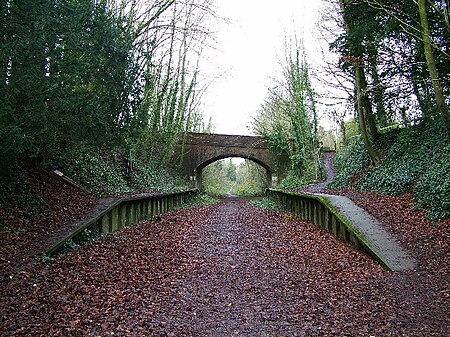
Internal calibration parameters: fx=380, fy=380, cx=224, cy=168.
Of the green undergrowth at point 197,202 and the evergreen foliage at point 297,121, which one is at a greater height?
the evergreen foliage at point 297,121

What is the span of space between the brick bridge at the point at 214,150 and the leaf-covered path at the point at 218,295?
884 inches

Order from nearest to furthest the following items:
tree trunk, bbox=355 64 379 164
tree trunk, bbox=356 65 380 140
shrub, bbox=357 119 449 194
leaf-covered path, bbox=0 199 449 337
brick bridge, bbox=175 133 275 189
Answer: leaf-covered path, bbox=0 199 449 337, shrub, bbox=357 119 449 194, tree trunk, bbox=355 64 379 164, tree trunk, bbox=356 65 380 140, brick bridge, bbox=175 133 275 189

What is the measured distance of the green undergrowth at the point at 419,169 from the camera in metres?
7.89

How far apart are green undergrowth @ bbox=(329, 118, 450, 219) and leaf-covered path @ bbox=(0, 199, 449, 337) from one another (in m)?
2.51

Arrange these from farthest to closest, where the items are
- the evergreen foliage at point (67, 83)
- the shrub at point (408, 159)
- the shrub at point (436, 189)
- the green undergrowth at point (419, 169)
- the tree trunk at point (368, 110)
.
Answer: the tree trunk at point (368, 110) < the shrub at point (408, 159) < the green undergrowth at point (419, 169) < the shrub at point (436, 189) < the evergreen foliage at point (67, 83)

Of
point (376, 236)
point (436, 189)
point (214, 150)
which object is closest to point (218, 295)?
point (376, 236)

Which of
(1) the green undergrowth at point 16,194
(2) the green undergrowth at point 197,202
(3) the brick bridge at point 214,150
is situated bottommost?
(2) the green undergrowth at point 197,202

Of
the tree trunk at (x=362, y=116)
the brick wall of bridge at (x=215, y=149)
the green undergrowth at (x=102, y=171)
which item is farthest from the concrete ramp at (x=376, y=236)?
the brick wall of bridge at (x=215, y=149)

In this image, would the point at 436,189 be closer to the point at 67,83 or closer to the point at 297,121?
the point at 67,83

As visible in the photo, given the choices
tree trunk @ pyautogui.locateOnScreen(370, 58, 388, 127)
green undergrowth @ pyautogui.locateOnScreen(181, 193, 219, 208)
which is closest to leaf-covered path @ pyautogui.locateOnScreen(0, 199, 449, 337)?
tree trunk @ pyautogui.locateOnScreen(370, 58, 388, 127)

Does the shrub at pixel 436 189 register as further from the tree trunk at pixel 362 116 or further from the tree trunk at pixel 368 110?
the tree trunk at pixel 368 110

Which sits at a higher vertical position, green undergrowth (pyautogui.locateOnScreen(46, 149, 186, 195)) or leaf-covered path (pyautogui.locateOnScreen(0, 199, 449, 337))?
green undergrowth (pyautogui.locateOnScreen(46, 149, 186, 195))

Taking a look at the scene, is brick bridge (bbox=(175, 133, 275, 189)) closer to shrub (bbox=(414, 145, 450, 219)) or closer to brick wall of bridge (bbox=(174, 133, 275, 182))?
brick wall of bridge (bbox=(174, 133, 275, 182))

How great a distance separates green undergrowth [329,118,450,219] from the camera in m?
7.89
